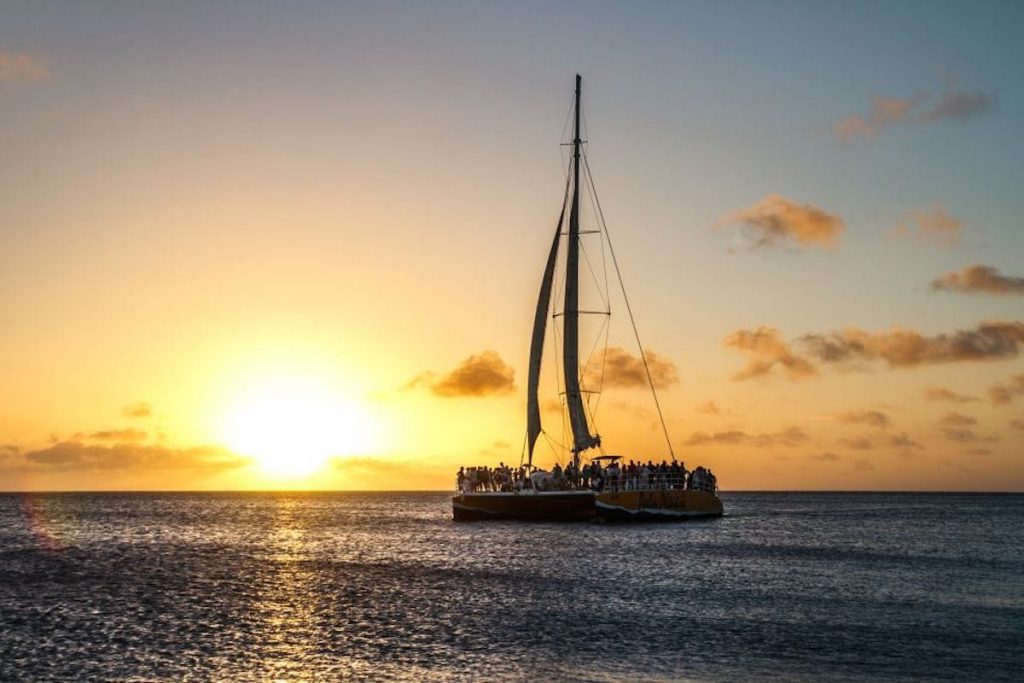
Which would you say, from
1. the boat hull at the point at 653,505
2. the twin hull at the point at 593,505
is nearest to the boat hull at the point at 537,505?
the twin hull at the point at 593,505

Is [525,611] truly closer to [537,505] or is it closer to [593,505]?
[593,505]

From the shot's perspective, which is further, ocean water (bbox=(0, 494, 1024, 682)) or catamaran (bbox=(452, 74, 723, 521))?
catamaran (bbox=(452, 74, 723, 521))

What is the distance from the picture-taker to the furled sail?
7919 cm

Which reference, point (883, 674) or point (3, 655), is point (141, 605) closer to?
point (3, 655)

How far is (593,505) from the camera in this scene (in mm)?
72000

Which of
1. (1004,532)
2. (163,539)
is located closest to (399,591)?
(163,539)

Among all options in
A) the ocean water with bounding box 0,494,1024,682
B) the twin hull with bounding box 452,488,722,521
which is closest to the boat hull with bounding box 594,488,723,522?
the twin hull with bounding box 452,488,722,521

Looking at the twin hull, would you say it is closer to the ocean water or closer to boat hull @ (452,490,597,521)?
boat hull @ (452,490,597,521)

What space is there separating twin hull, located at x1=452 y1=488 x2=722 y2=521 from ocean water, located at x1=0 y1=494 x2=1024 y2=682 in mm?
3082

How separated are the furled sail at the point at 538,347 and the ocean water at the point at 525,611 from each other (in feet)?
38.8

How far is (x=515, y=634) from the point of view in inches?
1282

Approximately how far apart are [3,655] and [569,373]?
170ft

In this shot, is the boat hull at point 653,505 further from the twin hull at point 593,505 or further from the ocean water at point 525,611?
the ocean water at point 525,611

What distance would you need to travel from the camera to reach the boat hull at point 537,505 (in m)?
72.2
